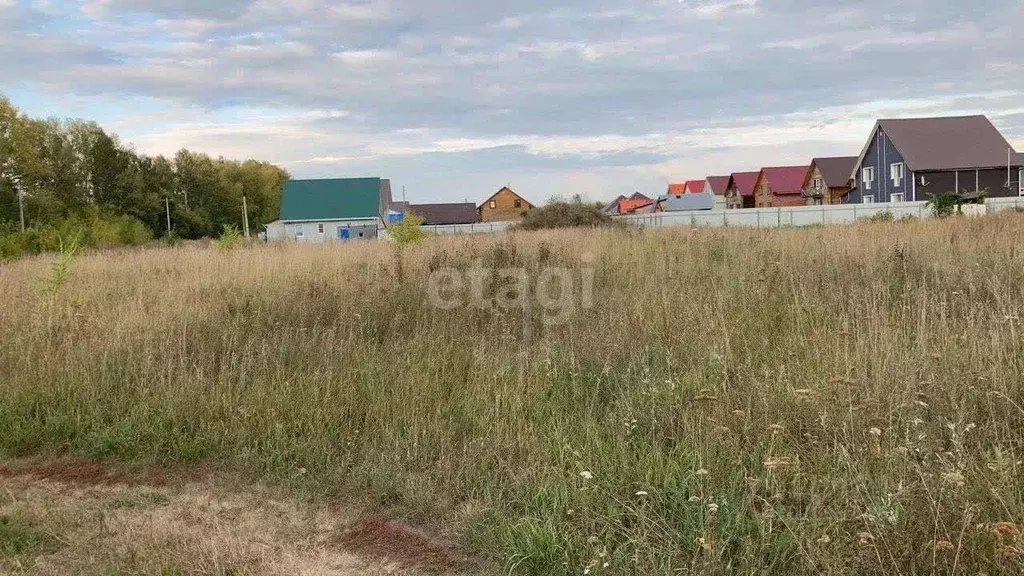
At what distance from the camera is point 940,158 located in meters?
43.2

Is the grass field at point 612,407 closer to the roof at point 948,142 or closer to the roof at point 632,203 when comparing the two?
the roof at point 948,142

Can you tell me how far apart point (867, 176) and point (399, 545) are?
5330 cm

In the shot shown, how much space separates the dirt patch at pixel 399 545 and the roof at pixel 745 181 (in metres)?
71.4

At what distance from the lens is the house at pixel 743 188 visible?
69938mm

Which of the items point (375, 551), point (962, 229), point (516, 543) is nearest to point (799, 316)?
point (516, 543)

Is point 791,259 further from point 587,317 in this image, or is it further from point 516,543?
point 516,543

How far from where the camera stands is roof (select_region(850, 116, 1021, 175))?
42.9 meters

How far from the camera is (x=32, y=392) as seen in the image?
517cm

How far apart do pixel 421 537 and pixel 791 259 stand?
258 inches

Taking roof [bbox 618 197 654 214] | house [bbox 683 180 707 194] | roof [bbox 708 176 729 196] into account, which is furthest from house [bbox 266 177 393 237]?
house [bbox 683 180 707 194]

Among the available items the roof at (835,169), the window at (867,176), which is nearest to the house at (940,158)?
the window at (867,176)

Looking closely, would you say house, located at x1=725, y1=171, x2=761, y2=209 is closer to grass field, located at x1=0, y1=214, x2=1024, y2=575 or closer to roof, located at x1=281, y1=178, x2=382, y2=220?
roof, located at x1=281, y1=178, x2=382, y2=220

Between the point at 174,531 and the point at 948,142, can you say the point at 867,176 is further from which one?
the point at 174,531

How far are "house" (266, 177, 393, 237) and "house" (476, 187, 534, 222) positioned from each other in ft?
111
